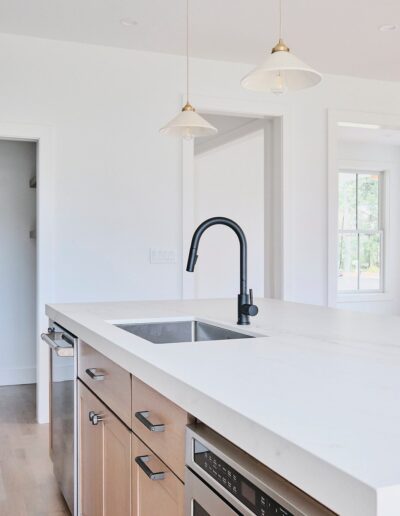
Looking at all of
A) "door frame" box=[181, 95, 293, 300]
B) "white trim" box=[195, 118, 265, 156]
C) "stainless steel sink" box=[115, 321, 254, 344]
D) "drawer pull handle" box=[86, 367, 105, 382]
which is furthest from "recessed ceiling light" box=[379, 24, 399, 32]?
"drawer pull handle" box=[86, 367, 105, 382]

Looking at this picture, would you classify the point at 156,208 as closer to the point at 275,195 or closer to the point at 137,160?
the point at 137,160

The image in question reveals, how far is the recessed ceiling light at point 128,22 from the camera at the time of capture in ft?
12.3

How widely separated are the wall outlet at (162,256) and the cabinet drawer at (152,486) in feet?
9.74

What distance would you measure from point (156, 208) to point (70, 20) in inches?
56.6

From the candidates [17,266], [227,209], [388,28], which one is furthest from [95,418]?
[227,209]

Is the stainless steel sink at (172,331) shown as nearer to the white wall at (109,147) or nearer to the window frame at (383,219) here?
the white wall at (109,147)

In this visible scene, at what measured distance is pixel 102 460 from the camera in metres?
1.84

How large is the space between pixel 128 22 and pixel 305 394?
3382 mm

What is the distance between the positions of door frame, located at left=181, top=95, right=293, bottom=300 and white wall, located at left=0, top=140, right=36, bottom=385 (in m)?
1.51

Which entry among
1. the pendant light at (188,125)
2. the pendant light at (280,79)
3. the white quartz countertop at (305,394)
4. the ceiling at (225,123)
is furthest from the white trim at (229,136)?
the white quartz countertop at (305,394)

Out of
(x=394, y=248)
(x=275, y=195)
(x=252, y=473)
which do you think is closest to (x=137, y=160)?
(x=275, y=195)

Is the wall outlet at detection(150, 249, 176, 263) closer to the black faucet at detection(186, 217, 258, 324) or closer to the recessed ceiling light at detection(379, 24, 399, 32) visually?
the recessed ceiling light at detection(379, 24, 399, 32)

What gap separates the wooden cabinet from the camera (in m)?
1.59

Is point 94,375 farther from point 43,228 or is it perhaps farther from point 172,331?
point 43,228
